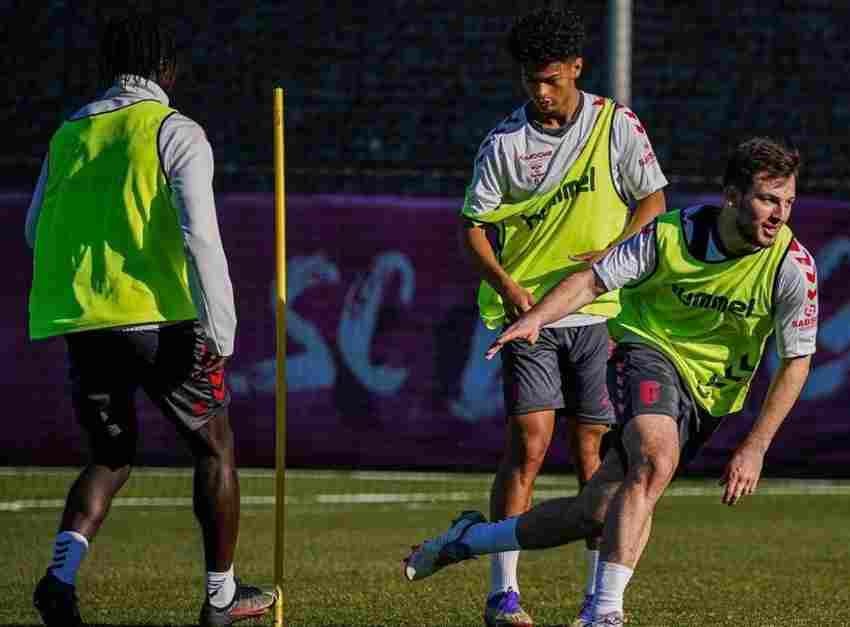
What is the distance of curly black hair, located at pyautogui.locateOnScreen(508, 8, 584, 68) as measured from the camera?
7410 millimetres

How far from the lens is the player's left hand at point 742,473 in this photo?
21.0 feet

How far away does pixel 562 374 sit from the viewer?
7773mm

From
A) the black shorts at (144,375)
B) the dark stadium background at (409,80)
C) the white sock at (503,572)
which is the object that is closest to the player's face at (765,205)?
the white sock at (503,572)

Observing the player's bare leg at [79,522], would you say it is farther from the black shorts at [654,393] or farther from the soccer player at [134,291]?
the black shorts at [654,393]

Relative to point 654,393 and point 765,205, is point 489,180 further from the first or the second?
point 765,205

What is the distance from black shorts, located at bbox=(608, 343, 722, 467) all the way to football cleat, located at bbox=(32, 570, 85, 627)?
75.3 inches

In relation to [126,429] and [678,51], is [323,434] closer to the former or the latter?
[126,429]

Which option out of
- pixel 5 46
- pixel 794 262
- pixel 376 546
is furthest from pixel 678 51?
pixel 794 262

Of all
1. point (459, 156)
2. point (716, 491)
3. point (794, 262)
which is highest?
point (794, 262)

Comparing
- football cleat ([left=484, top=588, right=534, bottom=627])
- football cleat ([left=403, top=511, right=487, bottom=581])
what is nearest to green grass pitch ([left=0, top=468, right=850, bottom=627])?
football cleat ([left=484, top=588, right=534, bottom=627])

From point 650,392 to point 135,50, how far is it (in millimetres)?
2098

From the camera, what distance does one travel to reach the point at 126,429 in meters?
6.93

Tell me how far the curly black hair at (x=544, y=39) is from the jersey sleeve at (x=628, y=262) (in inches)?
39.8

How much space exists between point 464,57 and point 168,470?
831 cm
